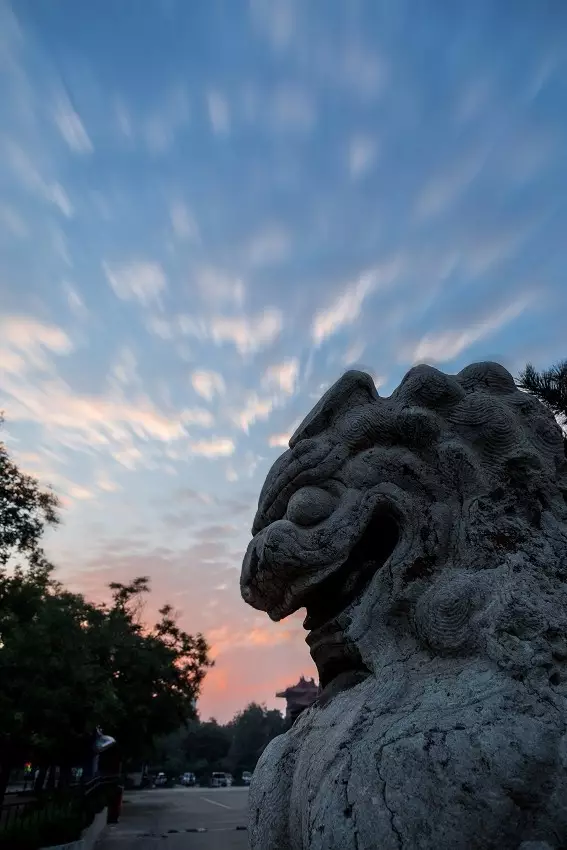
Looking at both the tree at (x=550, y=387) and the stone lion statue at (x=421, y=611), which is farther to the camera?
the tree at (x=550, y=387)

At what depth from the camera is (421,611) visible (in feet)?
6.28

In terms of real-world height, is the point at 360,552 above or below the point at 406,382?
below

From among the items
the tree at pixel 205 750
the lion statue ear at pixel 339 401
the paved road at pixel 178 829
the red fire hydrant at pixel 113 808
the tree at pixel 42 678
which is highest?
the tree at pixel 205 750

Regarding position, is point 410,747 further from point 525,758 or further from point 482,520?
point 482,520

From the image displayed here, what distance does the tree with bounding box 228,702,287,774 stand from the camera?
167 feet

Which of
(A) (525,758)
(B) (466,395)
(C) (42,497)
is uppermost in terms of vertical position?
(C) (42,497)

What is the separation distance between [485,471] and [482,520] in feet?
0.67

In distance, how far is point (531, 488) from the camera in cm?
216

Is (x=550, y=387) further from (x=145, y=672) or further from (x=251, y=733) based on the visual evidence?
(x=251, y=733)

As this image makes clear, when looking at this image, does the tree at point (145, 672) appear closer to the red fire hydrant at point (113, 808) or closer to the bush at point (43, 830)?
the red fire hydrant at point (113, 808)

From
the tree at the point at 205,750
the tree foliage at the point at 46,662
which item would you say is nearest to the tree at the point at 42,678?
the tree foliage at the point at 46,662

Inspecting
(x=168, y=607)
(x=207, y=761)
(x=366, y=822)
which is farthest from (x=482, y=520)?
(x=207, y=761)

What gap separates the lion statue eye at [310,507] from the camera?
2.17 m

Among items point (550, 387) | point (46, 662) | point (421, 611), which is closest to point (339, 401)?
point (421, 611)
